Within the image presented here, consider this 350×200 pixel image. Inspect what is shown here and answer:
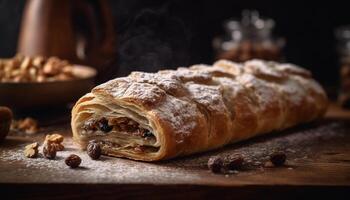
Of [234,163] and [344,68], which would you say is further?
[344,68]

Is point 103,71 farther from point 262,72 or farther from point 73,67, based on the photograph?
point 262,72

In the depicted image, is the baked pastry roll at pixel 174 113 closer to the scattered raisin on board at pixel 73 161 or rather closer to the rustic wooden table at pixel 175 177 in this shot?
the rustic wooden table at pixel 175 177

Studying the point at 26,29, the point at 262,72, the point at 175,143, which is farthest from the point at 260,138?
the point at 26,29

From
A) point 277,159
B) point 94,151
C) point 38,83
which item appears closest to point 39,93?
point 38,83

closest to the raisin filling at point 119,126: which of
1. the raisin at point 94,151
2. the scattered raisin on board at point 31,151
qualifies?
the raisin at point 94,151

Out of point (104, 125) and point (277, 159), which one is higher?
point (104, 125)

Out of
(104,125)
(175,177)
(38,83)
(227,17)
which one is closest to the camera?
(175,177)

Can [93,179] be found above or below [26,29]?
below

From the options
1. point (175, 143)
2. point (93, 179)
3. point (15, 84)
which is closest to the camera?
point (93, 179)

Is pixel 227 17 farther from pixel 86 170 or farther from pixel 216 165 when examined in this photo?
pixel 86 170
